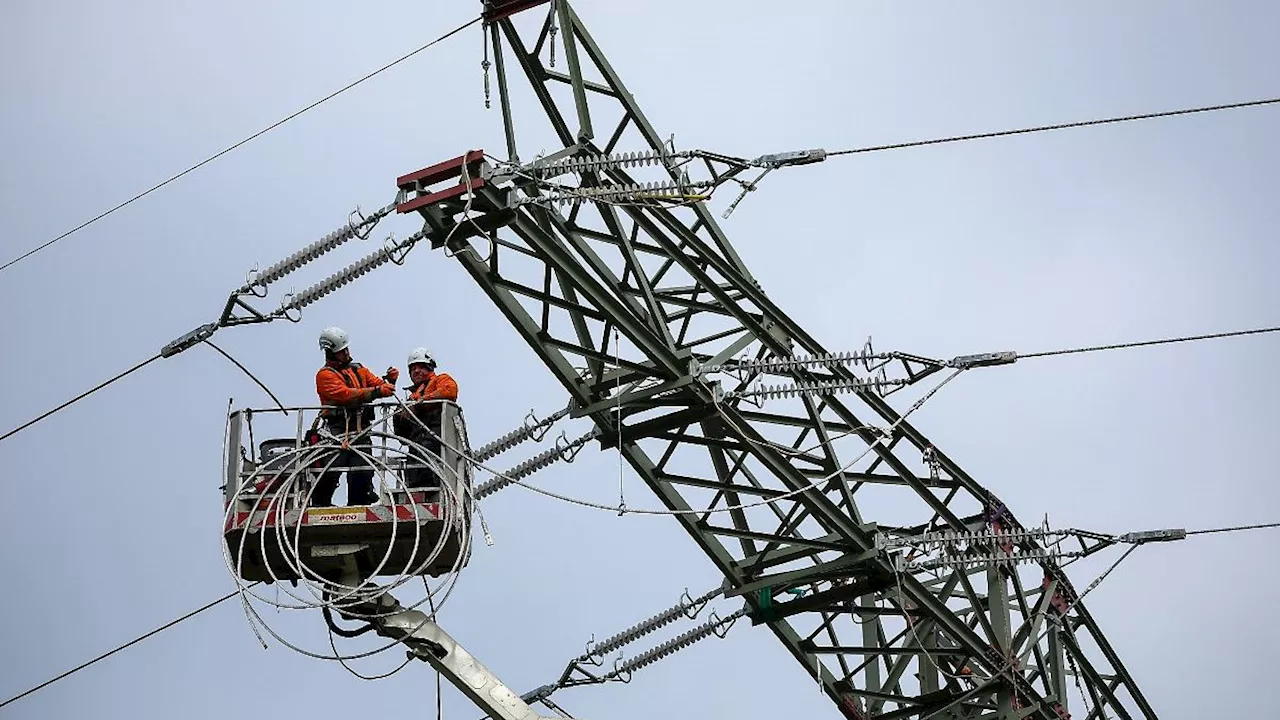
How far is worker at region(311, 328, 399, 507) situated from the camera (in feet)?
91.9

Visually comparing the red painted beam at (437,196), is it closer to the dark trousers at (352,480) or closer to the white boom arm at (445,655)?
the dark trousers at (352,480)

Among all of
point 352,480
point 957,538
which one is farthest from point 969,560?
point 352,480

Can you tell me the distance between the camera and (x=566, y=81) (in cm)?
2998

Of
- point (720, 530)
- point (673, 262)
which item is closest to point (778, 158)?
point (673, 262)

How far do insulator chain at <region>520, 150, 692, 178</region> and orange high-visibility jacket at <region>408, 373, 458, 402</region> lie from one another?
223cm

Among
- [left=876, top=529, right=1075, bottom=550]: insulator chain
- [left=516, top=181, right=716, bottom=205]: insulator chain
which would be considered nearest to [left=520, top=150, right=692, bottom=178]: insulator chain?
[left=516, top=181, right=716, bottom=205]: insulator chain

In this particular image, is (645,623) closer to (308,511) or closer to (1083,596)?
(1083,596)

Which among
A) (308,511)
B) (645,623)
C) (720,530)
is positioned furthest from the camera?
(645,623)

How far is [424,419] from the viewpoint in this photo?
28.5 metres

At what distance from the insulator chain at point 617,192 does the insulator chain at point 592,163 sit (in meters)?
0.21

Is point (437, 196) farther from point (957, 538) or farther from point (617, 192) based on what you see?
point (957, 538)

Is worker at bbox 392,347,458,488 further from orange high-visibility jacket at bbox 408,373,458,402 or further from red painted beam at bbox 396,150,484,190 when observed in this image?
red painted beam at bbox 396,150,484,190

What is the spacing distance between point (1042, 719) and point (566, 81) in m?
10.6

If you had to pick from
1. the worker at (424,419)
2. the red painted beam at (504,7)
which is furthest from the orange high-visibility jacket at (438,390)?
the red painted beam at (504,7)
